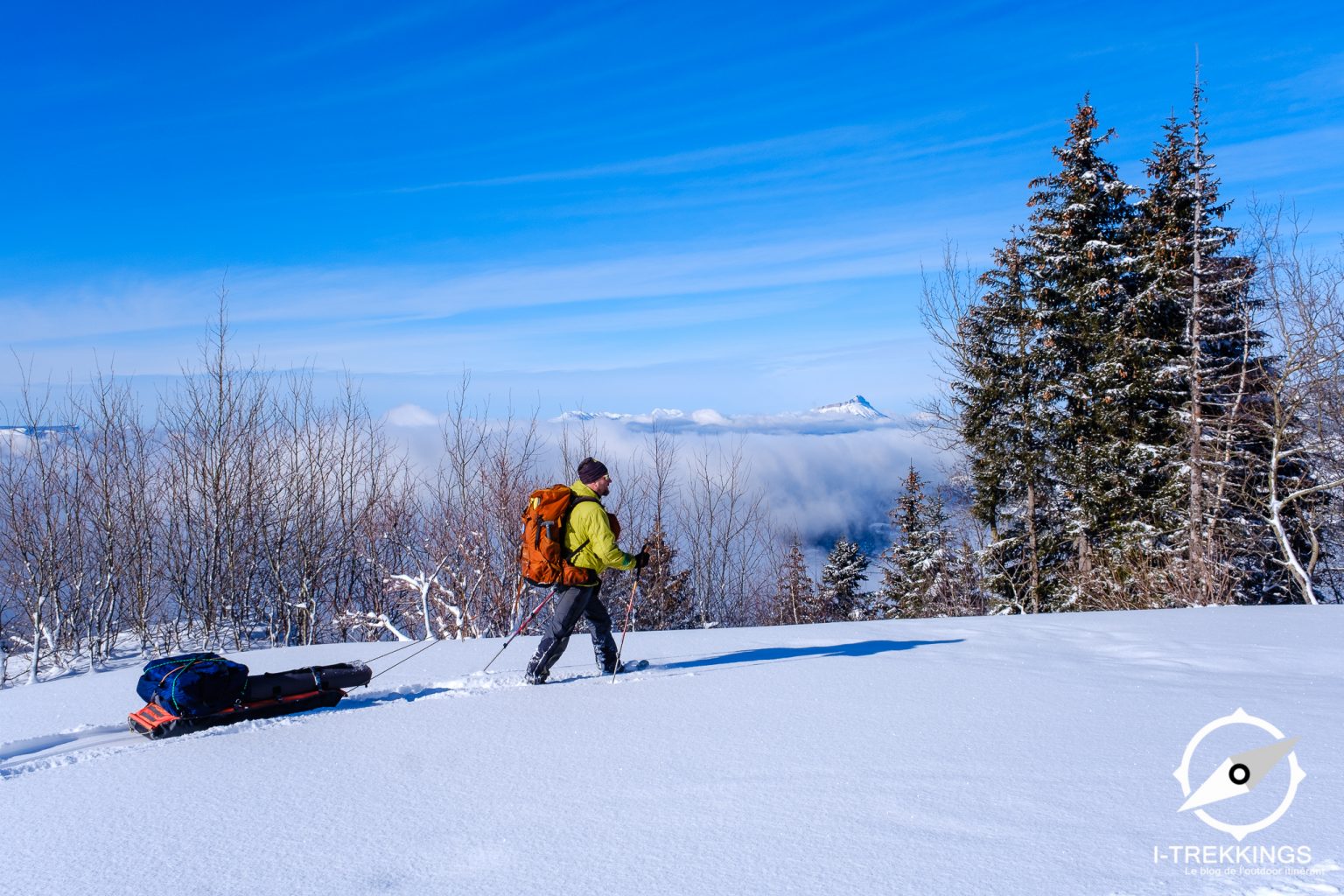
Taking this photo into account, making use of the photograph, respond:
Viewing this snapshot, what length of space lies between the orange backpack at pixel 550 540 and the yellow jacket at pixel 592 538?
3 centimetres

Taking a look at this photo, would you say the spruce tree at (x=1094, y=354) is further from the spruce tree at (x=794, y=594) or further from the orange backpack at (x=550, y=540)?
the orange backpack at (x=550, y=540)

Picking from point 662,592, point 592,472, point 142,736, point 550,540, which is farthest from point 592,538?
point 662,592

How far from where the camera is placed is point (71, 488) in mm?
11609

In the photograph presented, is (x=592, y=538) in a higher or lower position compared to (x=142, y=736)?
higher

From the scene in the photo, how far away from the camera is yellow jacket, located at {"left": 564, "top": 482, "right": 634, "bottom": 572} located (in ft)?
18.3

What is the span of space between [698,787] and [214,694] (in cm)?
296

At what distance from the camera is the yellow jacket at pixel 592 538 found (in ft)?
18.3

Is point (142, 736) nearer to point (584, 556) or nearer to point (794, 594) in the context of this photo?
point (584, 556)

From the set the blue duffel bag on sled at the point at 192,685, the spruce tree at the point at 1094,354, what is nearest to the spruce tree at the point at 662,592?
the spruce tree at the point at 1094,354

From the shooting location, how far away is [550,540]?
5.66 meters

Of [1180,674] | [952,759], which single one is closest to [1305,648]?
[1180,674]

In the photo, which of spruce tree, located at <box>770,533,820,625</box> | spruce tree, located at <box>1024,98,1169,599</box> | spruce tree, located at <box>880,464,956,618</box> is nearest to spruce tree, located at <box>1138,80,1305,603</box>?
spruce tree, located at <box>1024,98,1169,599</box>

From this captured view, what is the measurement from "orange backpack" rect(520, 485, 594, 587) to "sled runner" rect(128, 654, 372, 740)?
4.66 ft

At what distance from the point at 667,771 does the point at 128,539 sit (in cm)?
1130
